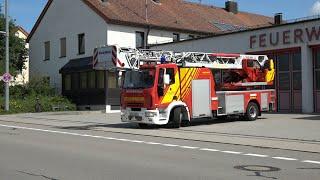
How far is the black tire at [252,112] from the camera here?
1057 inches

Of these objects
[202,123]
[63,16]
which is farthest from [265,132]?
[63,16]

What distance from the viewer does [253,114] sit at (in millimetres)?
27250

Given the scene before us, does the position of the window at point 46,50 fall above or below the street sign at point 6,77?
above

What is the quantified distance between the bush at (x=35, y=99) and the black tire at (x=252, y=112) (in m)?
18.6

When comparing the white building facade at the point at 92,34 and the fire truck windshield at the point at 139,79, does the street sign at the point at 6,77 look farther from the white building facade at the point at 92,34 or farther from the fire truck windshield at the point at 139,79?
the fire truck windshield at the point at 139,79

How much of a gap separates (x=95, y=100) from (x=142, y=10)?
9136mm

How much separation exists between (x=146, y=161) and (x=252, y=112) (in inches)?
596

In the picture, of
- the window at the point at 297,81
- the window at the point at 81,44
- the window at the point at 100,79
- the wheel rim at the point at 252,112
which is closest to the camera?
the wheel rim at the point at 252,112

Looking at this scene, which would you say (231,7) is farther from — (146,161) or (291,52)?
(146,161)

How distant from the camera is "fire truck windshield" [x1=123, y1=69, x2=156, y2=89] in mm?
23219

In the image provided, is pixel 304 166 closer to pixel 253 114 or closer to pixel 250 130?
pixel 250 130

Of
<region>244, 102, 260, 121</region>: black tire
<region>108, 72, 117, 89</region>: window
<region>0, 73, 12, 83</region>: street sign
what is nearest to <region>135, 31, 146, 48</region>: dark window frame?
<region>108, 72, 117, 89</region>: window

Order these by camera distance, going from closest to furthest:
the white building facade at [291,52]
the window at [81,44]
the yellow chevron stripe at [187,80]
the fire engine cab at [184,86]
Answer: the fire engine cab at [184,86], the yellow chevron stripe at [187,80], the white building facade at [291,52], the window at [81,44]

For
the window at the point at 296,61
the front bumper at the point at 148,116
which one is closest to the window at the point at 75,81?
the window at the point at 296,61
